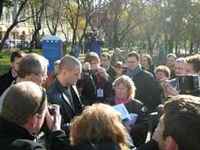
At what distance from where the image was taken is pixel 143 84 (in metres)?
9.30

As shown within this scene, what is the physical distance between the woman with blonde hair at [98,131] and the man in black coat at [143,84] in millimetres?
4988

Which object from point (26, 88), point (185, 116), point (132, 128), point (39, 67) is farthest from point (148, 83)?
point (185, 116)

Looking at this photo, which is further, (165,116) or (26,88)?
(26,88)

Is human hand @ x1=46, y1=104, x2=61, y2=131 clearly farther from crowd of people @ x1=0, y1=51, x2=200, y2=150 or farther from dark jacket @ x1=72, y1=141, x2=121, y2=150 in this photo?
dark jacket @ x1=72, y1=141, x2=121, y2=150

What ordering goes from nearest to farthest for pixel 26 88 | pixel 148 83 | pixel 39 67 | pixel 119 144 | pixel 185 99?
1. pixel 185 99
2. pixel 26 88
3. pixel 119 144
4. pixel 39 67
5. pixel 148 83

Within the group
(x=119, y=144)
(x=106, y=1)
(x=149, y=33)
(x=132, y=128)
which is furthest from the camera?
(x=149, y=33)

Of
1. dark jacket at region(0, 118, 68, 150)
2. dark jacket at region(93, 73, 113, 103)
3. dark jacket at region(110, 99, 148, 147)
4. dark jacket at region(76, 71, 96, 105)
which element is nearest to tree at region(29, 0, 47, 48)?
dark jacket at region(93, 73, 113, 103)

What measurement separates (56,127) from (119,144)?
64 cm

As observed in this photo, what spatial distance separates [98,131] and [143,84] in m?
5.18

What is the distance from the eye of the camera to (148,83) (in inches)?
367

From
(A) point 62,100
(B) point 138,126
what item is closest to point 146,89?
(B) point 138,126

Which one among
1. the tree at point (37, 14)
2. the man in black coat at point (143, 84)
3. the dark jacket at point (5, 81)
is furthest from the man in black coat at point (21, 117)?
the tree at point (37, 14)

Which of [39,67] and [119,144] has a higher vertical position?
[39,67]

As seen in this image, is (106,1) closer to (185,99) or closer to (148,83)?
(148,83)
